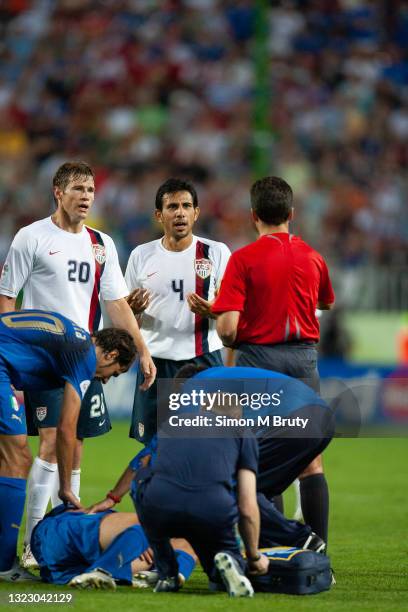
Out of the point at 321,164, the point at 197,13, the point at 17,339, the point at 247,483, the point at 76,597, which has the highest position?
the point at 197,13

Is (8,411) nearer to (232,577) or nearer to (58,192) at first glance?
(232,577)

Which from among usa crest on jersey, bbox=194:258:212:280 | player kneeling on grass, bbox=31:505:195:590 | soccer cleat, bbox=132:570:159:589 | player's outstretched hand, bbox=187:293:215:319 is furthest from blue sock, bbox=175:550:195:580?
usa crest on jersey, bbox=194:258:212:280

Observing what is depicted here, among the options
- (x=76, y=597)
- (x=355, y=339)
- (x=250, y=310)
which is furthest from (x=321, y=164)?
(x=76, y=597)

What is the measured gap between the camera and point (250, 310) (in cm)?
651

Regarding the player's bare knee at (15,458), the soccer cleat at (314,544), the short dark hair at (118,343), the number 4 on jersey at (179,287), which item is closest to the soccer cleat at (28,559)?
the player's bare knee at (15,458)

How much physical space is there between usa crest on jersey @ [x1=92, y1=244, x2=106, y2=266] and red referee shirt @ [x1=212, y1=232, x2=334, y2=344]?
4.83ft

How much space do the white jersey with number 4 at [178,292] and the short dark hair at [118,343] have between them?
1536mm

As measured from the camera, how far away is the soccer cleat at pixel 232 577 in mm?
5562

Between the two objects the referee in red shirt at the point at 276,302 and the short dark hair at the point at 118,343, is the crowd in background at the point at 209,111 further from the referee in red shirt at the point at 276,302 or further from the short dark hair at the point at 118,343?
the short dark hair at the point at 118,343

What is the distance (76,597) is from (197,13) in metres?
18.1

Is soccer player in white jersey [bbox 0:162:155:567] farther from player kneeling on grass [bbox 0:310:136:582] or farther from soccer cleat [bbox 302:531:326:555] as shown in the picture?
soccer cleat [bbox 302:531:326:555]

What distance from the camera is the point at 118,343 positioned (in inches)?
250

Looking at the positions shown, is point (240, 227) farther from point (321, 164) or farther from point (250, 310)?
point (250, 310)

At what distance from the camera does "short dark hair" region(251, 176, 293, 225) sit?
6.46 meters
